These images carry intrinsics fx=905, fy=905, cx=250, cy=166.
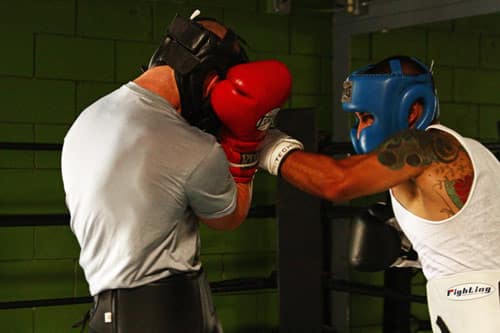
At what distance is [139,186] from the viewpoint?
197 centimetres

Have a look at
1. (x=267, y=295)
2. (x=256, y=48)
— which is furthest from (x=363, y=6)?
(x=267, y=295)

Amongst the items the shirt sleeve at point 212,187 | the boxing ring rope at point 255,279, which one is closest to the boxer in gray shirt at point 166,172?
the shirt sleeve at point 212,187

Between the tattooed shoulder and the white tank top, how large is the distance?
45 millimetres

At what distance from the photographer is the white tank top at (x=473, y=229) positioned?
7.06ft

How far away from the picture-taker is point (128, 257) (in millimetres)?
1996

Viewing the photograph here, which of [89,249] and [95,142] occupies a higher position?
[95,142]

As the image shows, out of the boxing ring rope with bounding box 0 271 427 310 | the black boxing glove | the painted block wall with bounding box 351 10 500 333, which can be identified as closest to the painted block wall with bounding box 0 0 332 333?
the boxing ring rope with bounding box 0 271 427 310

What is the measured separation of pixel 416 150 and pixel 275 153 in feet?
1.18

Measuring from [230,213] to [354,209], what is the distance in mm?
1774

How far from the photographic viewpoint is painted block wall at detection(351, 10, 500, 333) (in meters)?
4.06

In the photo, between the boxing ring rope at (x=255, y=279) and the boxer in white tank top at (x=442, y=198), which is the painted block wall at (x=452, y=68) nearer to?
the boxing ring rope at (x=255, y=279)

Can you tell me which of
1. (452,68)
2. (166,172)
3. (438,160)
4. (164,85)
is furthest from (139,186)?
(452,68)

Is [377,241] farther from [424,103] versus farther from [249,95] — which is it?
[249,95]

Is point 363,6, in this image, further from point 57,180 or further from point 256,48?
point 57,180
